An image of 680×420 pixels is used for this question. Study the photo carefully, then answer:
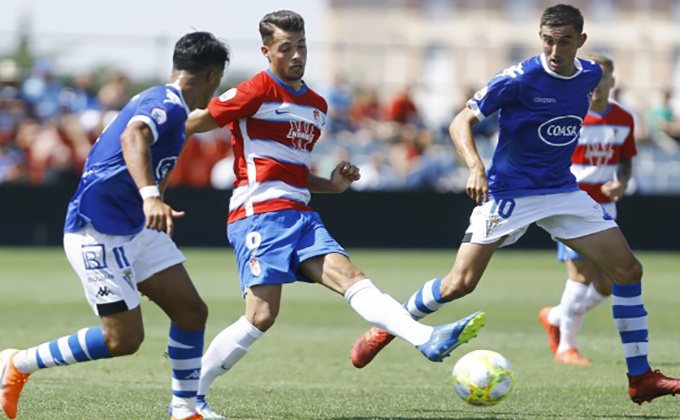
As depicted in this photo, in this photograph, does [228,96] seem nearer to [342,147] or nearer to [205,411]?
[205,411]

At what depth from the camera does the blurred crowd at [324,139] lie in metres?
22.3

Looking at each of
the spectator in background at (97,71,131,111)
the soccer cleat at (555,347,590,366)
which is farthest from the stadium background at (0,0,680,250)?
the soccer cleat at (555,347,590,366)

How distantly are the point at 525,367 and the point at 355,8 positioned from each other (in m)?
65.1

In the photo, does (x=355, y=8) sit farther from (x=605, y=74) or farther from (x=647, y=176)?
(x=605, y=74)

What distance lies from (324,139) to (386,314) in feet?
62.9

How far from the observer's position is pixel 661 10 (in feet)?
234

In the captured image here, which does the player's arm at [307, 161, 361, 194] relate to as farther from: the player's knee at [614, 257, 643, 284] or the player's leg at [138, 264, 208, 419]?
the player's knee at [614, 257, 643, 284]

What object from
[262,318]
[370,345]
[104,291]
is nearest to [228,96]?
[262,318]

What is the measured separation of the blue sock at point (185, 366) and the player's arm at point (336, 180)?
1.29 m

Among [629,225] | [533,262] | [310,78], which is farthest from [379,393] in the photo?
[310,78]

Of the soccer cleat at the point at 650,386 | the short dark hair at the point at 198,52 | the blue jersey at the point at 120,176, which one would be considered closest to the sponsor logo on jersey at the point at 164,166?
the blue jersey at the point at 120,176

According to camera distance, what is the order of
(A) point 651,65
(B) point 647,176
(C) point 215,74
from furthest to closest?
(A) point 651,65
(B) point 647,176
(C) point 215,74

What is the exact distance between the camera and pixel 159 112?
6.38 m

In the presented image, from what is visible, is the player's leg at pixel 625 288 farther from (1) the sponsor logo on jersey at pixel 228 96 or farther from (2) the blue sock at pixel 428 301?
(1) the sponsor logo on jersey at pixel 228 96
